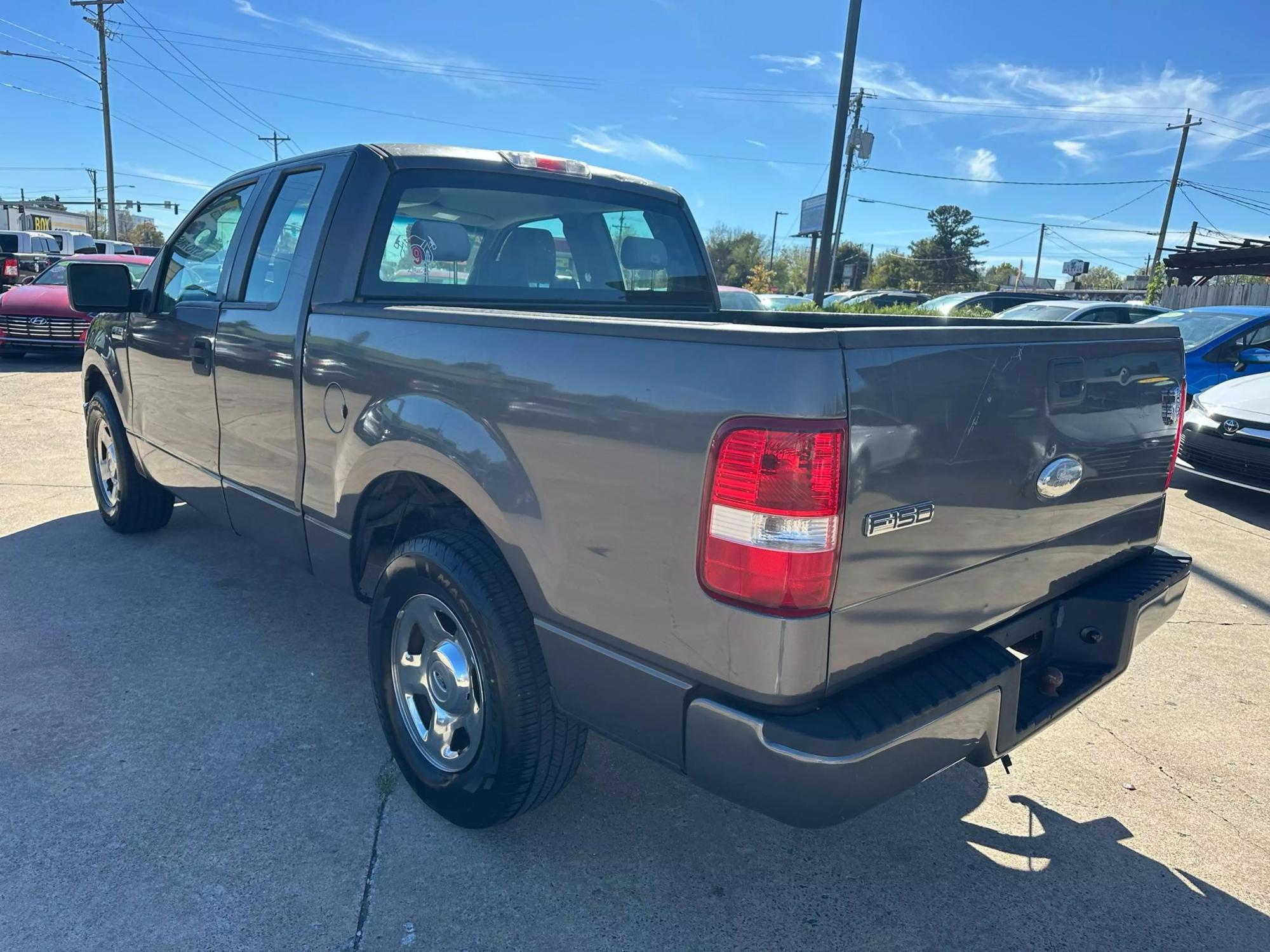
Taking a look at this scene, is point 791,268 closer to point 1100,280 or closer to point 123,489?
point 1100,280

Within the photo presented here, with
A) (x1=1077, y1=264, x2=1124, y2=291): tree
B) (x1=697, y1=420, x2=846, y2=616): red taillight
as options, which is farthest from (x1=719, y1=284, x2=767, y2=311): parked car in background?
(x1=1077, y1=264, x2=1124, y2=291): tree

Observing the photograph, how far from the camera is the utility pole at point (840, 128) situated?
11.8 metres

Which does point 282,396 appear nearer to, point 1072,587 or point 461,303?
point 461,303

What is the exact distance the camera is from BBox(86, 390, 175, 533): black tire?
16.0 ft

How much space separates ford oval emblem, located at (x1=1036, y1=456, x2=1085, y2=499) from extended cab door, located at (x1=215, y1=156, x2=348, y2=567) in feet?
7.93

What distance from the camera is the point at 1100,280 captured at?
101 m

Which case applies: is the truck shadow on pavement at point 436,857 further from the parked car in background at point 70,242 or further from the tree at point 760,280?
the tree at point 760,280

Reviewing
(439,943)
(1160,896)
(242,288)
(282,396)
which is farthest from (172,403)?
(1160,896)

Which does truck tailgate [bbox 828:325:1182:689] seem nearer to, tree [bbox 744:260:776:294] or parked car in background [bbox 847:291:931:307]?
parked car in background [bbox 847:291:931:307]

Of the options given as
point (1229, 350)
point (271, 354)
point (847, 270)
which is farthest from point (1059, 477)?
point (847, 270)

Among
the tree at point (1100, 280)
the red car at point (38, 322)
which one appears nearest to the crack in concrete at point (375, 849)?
the red car at point (38, 322)

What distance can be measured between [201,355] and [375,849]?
226 cm

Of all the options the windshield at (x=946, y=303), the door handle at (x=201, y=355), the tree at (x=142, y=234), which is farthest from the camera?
the tree at (x=142, y=234)

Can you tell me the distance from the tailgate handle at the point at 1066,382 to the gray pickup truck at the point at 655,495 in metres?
0.01
